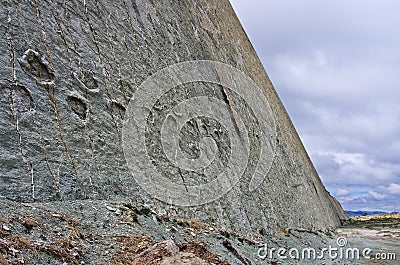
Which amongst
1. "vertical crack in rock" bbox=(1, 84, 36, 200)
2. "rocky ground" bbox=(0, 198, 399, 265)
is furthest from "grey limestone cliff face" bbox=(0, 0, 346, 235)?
"rocky ground" bbox=(0, 198, 399, 265)

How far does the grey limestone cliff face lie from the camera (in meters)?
4.21

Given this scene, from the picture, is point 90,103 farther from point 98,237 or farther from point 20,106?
point 98,237

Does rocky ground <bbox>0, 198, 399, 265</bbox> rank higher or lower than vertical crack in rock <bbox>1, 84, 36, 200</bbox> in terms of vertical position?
lower

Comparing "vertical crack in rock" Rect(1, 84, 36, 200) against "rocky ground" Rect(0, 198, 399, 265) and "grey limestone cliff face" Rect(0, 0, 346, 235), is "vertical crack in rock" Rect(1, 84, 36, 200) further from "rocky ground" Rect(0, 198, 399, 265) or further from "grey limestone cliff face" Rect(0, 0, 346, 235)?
"rocky ground" Rect(0, 198, 399, 265)

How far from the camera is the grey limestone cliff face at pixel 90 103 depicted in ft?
13.8

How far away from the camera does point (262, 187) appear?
1068 cm

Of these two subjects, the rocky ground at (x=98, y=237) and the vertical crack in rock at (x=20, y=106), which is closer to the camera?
the rocky ground at (x=98, y=237)

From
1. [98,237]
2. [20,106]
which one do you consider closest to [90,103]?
[20,106]

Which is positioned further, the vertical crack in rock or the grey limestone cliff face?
the grey limestone cliff face

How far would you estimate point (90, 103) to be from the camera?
17.4ft

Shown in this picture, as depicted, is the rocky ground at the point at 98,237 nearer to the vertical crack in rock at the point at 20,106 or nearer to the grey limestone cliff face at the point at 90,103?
the grey limestone cliff face at the point at 90,103

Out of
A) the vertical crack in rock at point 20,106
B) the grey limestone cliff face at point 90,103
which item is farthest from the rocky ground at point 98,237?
the vertical crack in rock at point 20,106

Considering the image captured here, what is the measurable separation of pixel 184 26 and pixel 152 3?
1.74m

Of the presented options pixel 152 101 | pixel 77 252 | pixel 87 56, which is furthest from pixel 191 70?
pixel 77 252
